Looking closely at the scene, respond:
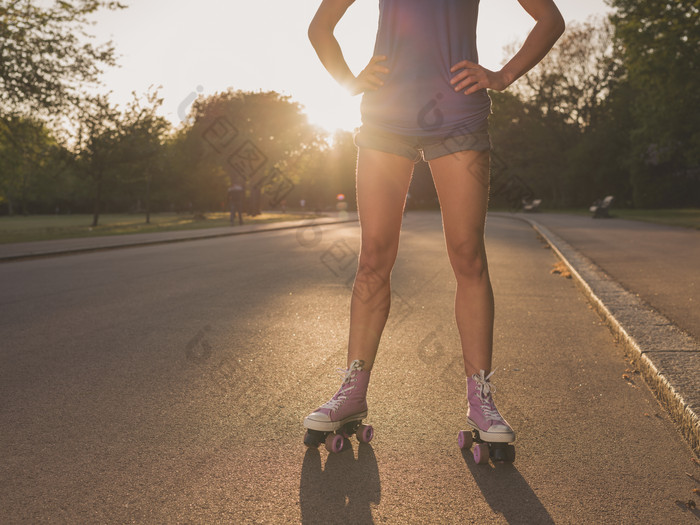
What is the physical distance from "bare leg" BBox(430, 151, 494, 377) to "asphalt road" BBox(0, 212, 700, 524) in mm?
436

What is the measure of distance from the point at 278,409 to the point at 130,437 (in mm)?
Answer: 700

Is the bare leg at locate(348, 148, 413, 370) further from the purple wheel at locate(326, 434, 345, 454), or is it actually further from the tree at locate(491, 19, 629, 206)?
the tree at locate(491, 19, 629, 206)

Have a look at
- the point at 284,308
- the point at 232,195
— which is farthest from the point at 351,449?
the point at 232,195

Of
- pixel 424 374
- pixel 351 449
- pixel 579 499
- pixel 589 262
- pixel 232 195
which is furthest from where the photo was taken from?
pixel 232 195

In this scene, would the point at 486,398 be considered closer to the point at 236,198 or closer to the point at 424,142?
the point at 424,142

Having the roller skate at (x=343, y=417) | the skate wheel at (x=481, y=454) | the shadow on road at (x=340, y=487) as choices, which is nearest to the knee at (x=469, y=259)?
the roller skate at (x=343, y=417)

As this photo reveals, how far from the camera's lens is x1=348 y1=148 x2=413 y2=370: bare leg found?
2.66 m

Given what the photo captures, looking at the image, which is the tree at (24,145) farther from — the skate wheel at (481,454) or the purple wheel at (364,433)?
the skate wheel at (481,454)

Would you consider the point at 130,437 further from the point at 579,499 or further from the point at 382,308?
the point at 579,499

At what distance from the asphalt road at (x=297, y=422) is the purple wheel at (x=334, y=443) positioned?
0.11ft

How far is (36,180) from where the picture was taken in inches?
2985

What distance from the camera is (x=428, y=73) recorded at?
2.63m

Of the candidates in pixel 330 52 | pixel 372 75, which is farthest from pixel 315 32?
pixel 372 75

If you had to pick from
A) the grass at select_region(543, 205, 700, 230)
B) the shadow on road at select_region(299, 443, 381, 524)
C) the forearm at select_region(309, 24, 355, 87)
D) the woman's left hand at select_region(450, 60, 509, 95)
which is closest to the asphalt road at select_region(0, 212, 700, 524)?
the shadow on road at select_region(299, 443, 381, 524)
